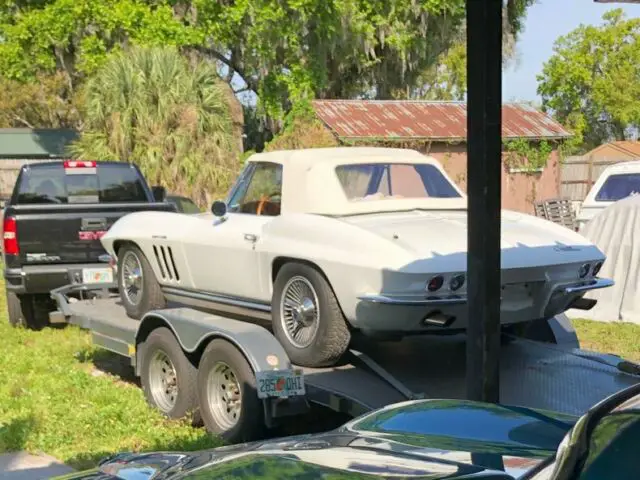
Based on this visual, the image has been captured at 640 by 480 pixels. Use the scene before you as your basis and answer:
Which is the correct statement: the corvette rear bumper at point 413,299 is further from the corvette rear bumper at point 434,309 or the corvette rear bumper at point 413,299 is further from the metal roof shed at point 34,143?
the metal roof shed at point 34,143

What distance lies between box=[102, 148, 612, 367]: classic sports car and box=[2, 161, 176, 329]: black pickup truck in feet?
8.60

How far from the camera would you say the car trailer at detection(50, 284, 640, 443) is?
543cm

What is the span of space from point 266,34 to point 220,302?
71.8ft

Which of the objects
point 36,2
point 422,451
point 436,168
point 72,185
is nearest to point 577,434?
point 422,451

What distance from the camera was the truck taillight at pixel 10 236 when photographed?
31.8 feet

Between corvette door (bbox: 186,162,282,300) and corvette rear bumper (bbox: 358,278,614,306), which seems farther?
corvette door (bbox: 186,162,282,300)

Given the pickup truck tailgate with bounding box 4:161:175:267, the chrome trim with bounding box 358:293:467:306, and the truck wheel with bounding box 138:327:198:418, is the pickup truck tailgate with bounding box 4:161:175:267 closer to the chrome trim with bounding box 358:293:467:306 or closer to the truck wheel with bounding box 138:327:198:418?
the truck wheel with bounding box 138:327:198:418

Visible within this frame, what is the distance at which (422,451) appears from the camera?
112 inches

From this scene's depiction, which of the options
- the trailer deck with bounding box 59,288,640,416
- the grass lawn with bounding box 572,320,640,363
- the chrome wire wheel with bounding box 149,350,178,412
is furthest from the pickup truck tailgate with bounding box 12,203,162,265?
the grass lawn with bounding box 572,320,640,363

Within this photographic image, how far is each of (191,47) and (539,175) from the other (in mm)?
11993

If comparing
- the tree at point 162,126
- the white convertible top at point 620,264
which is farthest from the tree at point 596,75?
the white convertible top at point 620,264

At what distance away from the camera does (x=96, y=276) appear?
9672mm

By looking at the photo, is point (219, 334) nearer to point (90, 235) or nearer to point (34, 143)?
point (90, 235)

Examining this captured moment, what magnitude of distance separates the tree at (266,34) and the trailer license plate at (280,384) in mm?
22264
